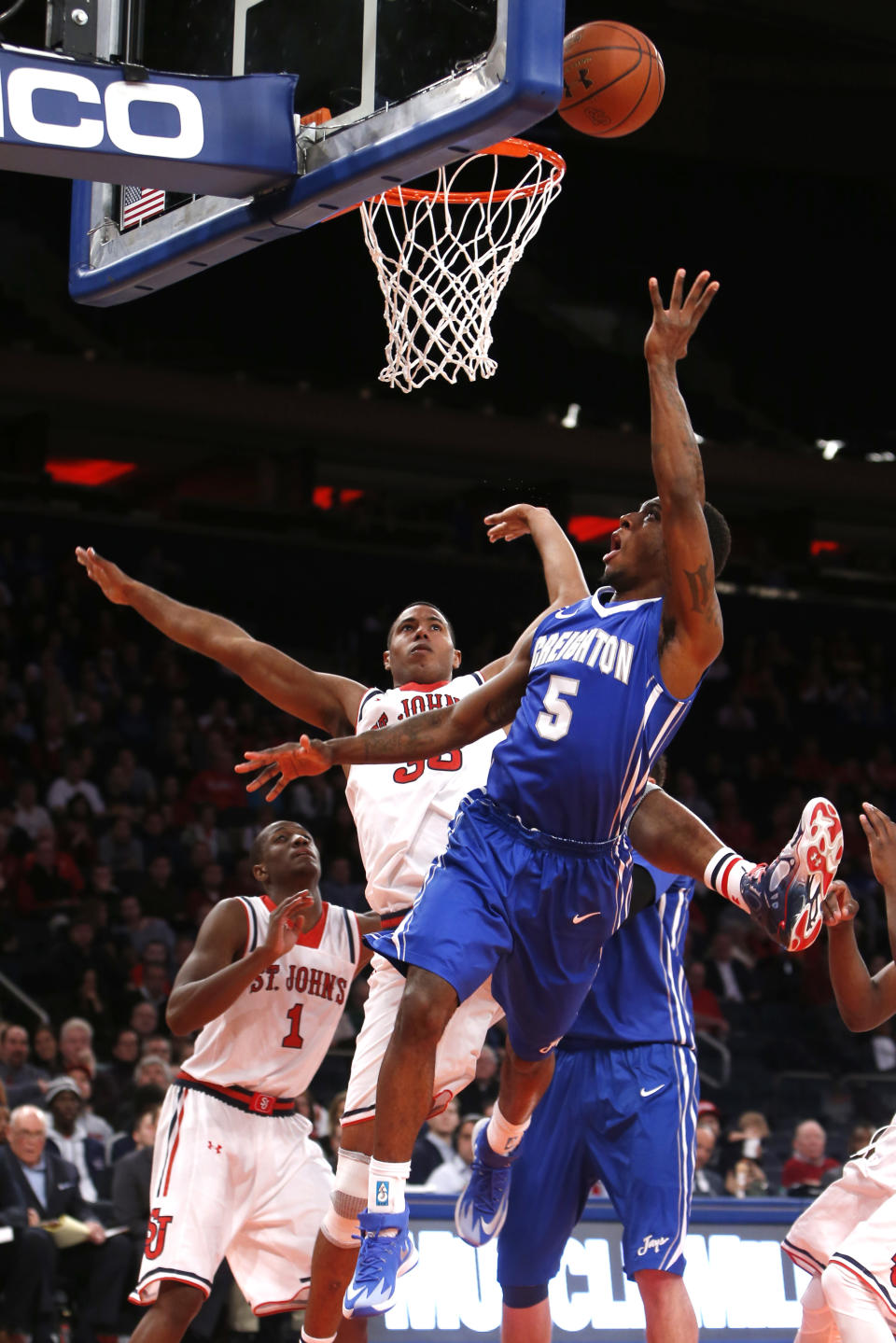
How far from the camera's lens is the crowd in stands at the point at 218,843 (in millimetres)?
11430

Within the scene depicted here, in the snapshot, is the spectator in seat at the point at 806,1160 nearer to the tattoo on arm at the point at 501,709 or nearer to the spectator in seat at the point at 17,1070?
the spectator in seat at the point at 17,1070

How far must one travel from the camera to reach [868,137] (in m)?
18.5

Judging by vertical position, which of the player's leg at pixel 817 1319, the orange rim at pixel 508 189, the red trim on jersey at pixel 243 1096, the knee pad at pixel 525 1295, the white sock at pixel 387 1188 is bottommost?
the player's leg at pixel 817 1319

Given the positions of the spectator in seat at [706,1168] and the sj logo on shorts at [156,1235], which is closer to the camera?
the sj logo on shorts at [156,1235]

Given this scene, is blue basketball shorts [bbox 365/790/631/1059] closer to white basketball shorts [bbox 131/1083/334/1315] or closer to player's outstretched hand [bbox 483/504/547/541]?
player's outstretched hand [bbox 483/504/547/541]

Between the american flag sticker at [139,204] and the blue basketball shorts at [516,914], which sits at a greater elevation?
the american flag sticker at [139,204]

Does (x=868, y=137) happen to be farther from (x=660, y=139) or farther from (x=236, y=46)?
(x=236, y=46)

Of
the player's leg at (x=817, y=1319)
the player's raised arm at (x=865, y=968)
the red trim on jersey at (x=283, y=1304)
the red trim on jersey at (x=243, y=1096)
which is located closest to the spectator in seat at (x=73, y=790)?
the red trim on jersey at (x=243, y=1096)

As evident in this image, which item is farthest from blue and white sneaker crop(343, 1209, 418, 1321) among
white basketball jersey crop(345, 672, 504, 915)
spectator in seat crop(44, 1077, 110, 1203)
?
spectator in seat crop(44, 1077, 110, 1203)

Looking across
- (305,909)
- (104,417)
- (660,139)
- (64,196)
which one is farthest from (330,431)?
(305,909)

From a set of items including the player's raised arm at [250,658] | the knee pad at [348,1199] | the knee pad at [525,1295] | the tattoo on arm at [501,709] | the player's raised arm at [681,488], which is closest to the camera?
the player's raised arm at [681,488]

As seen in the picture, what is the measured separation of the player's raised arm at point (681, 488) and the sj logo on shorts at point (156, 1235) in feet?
9.83

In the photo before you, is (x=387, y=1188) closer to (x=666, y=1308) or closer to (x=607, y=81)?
(x=666, y=1308)

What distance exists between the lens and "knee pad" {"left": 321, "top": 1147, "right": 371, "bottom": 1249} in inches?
236
